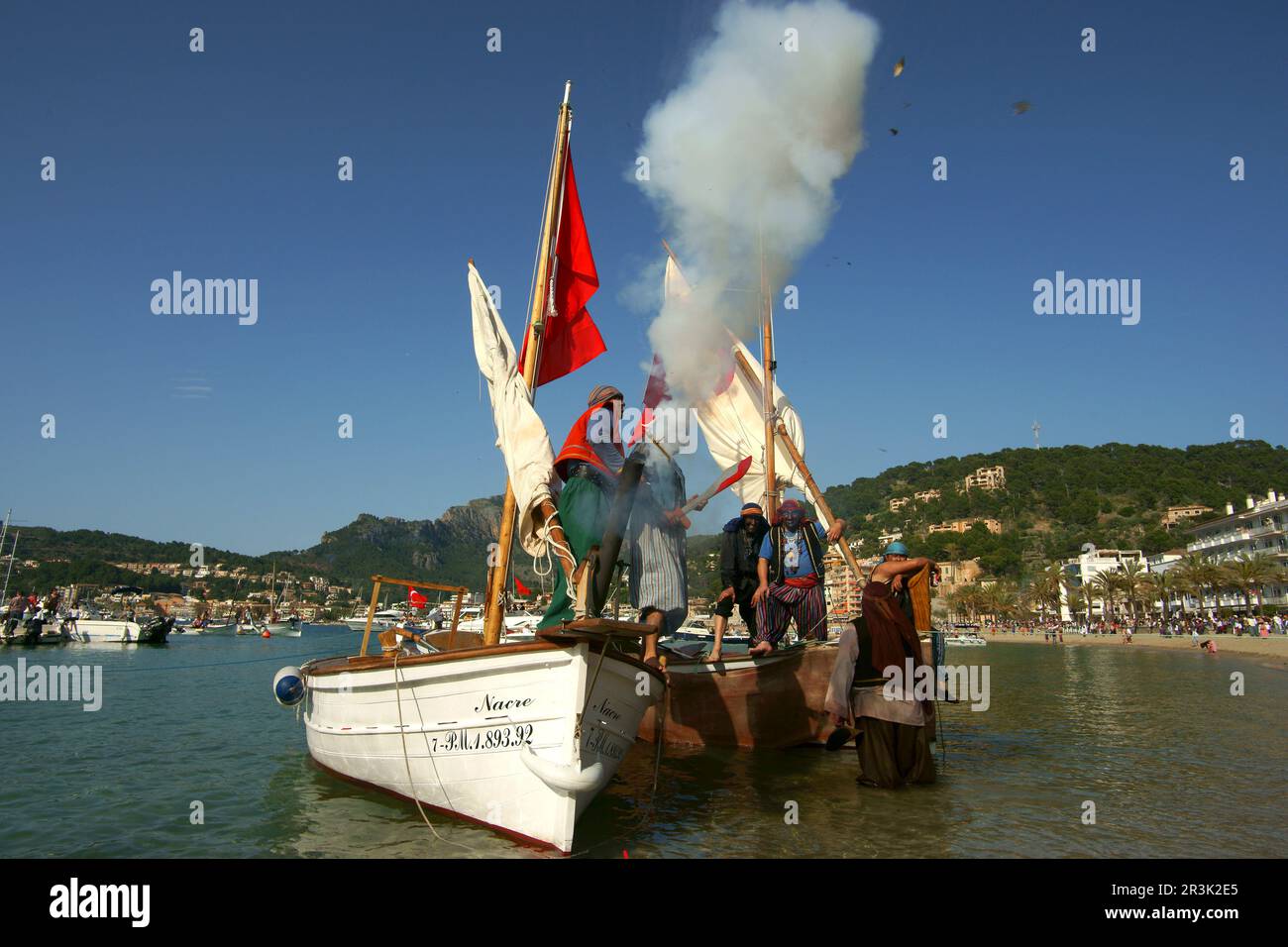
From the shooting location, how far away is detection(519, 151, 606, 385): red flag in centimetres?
1177

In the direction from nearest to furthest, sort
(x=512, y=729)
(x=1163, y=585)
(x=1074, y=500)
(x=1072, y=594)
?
1. (x=512, y=729)
2. (x=1163, y=585)
3. (x=1072, y=594)
4. (x=1074, y=500)

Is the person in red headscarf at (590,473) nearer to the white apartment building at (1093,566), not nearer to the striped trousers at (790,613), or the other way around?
the striped trousers at (790,613)

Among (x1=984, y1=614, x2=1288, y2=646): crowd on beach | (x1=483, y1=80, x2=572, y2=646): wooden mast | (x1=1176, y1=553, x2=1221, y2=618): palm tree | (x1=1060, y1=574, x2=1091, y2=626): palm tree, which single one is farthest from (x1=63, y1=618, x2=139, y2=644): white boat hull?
(x1=1060, y1=574, x2=1091, y2=626): palm tree

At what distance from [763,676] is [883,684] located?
3.40m

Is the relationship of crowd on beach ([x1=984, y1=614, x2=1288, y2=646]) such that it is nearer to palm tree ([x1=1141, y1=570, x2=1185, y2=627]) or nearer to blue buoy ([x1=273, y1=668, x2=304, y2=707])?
palm tree ([x1=1141, y1=570, x2=1185, y2=627])

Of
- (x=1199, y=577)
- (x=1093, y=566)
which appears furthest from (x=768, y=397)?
(x=1093, y=566)

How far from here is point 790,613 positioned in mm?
13008

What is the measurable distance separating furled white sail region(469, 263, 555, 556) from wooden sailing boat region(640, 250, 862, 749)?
160 inches

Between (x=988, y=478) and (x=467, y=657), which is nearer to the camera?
(x=467, y=657)

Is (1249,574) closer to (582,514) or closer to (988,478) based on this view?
(582,514)

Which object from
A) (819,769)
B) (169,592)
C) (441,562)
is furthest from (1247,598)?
(169,592)
